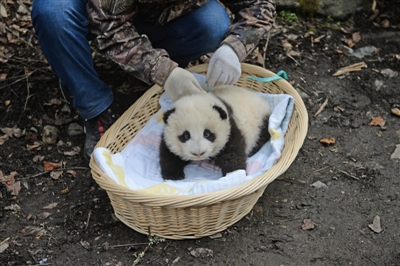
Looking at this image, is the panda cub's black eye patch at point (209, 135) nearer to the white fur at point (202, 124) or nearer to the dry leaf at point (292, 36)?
the white fur at point (202, 124)

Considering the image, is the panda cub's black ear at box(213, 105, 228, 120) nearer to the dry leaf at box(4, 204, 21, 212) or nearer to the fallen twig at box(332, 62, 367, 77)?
the dry leaf at box(4, 204, 21, 212)

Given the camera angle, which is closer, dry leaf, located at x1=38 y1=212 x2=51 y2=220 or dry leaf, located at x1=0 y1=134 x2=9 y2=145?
dry leaf, located at x1=38 y1=212 x2=51 y2=220

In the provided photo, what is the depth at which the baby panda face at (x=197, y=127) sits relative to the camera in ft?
9.26

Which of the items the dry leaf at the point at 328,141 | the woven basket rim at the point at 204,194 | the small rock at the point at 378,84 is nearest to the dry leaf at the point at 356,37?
the small rock at the point at 378,84

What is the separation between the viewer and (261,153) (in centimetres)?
316

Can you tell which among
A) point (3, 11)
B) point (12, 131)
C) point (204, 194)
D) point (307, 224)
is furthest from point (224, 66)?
point (3, 11)

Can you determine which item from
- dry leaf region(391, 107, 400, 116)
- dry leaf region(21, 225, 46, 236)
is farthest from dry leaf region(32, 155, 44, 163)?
dry leaf region(391, 107, 400, 116)

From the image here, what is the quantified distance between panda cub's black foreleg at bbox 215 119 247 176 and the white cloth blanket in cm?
10

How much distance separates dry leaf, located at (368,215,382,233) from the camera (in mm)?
2783

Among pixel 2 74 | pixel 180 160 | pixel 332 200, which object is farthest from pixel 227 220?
pixel 2 74

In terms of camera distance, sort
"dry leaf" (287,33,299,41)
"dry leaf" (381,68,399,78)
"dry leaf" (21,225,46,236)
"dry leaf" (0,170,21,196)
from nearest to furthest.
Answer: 1. "dry leaf" (21,225,46,236)
2. "dry leaf" (0,170,21,196)
3. "dry leaf" (381,68,399,78)
4. "dry leaf" (287,33,299,41)

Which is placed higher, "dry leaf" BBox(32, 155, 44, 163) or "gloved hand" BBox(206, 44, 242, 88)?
"gloved hand" BBox(206, 44, 242, 88)

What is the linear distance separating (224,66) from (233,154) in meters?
0.57

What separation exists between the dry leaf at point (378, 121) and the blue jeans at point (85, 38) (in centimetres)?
134
